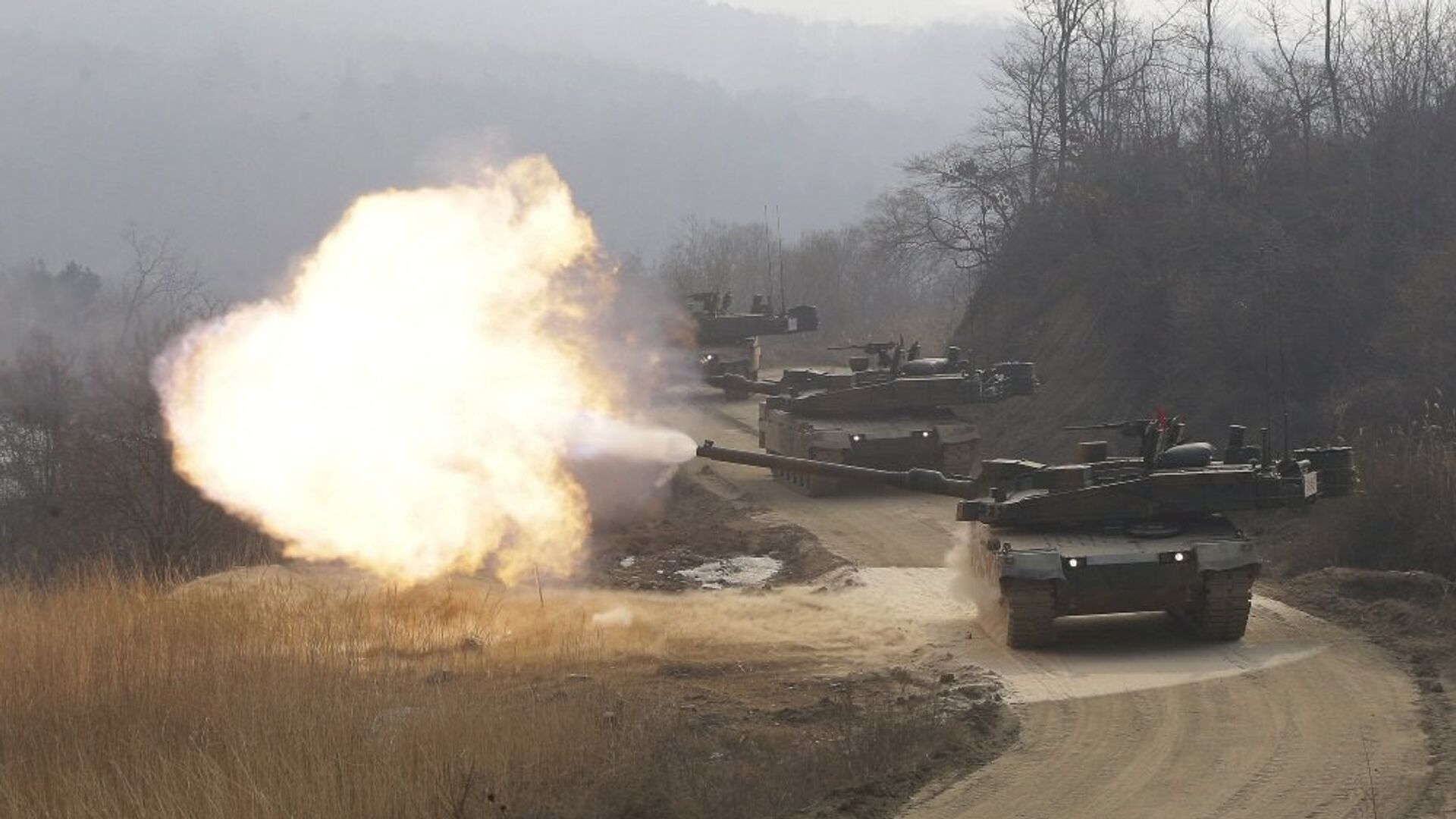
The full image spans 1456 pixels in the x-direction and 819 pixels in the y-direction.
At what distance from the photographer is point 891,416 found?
1193 inches

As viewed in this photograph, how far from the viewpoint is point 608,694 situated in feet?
46.4

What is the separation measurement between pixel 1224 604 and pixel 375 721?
8.51 meters

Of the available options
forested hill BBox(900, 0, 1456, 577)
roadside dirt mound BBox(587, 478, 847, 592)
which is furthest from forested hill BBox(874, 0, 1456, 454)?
roadside dirt mound BBox(587, 478, 847, 592)

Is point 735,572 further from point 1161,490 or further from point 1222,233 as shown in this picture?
point 1222,233

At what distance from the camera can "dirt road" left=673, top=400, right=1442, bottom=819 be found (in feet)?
35.8

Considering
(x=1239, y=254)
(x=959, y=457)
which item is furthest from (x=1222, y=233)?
(x=959, y=457)

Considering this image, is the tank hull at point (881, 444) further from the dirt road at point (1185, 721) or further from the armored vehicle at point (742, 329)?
the armored vehicle at point (742, 329)

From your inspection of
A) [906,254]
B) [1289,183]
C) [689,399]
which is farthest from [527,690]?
[906,254]

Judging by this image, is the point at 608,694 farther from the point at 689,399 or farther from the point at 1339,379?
the point at 689,399

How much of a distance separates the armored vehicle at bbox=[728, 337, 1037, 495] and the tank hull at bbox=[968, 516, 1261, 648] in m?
12.2

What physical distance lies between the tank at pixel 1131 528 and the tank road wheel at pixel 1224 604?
0.04 ft

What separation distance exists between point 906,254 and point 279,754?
4356 cm

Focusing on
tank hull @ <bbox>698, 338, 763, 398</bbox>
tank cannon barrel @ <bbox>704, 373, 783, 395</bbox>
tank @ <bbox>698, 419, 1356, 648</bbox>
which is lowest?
tank @ <bbox>698, 419, 1356, 648</bbox>

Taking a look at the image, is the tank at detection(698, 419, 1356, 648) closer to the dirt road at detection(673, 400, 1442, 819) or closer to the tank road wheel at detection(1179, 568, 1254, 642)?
the tank road wheel at detection(1179, 568, 1254, 642)
